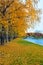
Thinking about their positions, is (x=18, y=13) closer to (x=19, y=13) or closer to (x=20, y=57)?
(x=19, y=13)

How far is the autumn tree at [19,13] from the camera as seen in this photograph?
19094 mm

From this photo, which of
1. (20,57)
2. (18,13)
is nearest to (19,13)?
(18,13)

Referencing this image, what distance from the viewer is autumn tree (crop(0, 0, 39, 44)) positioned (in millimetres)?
19094

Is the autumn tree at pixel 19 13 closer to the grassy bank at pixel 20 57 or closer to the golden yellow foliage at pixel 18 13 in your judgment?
the golden yellow foliage at pixel 18 13

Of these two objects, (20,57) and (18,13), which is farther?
(18,13)

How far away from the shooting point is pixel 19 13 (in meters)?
19.5

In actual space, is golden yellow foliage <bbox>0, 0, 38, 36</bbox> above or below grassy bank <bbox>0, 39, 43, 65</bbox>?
above

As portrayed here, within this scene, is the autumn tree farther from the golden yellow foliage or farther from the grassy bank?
the grassy bank

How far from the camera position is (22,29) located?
1947cm

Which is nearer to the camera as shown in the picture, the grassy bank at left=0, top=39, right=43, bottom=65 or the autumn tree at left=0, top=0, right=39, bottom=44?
the grassy bank at left=0, top=39, right=43, bottom=65

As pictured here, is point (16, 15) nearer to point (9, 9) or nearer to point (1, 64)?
point (9, 9)

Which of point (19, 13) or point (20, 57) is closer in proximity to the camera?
point (20, 57)

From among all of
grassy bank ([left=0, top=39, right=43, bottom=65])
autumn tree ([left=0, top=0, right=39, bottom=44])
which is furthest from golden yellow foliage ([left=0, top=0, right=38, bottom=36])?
grassy bank ([left=0, top=39, right=43, bottom=65])

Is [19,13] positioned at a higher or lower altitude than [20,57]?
higher
